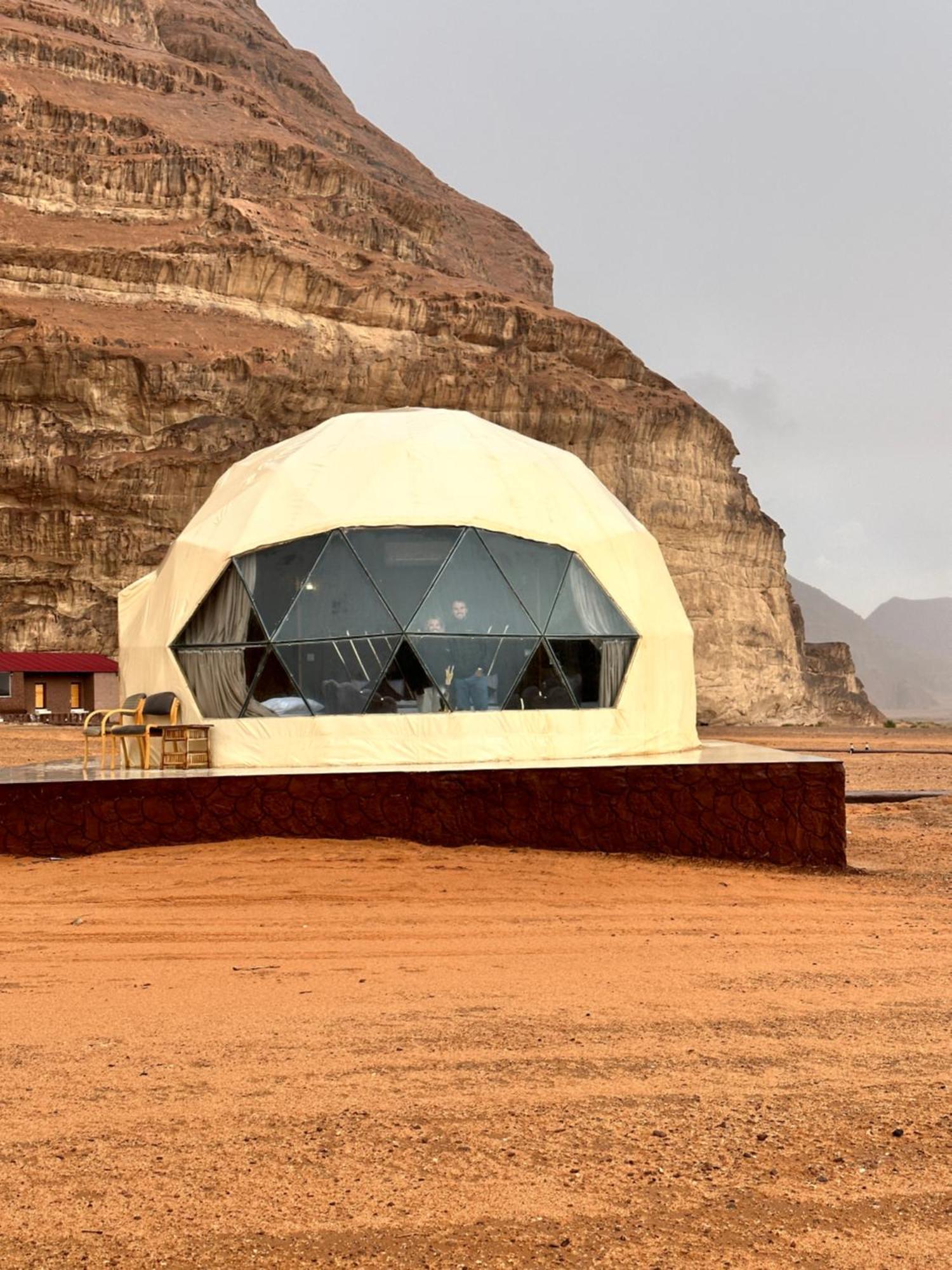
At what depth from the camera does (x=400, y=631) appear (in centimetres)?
1091

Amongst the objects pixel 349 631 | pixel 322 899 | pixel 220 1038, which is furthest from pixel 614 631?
pixel 220 1038

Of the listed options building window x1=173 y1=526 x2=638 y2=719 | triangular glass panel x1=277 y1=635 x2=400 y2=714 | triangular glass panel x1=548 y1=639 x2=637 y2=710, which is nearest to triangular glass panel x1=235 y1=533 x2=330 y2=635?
building window x1=173 y1=526 x2=638 y2=719

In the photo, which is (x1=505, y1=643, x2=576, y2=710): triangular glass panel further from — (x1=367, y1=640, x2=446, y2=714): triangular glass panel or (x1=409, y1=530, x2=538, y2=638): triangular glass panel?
(x1=367, y1=640, x2=446, y2=714): triangular glass panel

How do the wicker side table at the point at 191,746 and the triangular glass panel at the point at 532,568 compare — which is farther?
the triangular glass panel at the point at 532,568

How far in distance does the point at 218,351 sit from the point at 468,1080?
52897mm

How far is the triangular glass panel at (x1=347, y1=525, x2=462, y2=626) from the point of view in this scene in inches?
439

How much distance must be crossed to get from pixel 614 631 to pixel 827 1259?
30.5 ft

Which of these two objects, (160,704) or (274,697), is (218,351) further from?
(274,697)

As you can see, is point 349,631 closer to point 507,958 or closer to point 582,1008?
point 507,958

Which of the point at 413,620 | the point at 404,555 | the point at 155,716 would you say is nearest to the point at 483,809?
the point at 413,620

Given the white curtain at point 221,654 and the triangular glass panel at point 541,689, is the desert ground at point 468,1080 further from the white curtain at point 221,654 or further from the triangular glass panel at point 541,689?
the white curtain at point 221,654

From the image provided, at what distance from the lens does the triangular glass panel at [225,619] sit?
11.4 meters

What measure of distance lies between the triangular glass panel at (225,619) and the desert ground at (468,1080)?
409cm

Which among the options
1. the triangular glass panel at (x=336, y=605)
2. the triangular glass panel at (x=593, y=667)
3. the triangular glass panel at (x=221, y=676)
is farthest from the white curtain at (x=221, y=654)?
the triangular glass panel at (x=593, y=667)
